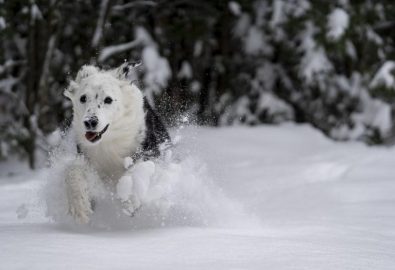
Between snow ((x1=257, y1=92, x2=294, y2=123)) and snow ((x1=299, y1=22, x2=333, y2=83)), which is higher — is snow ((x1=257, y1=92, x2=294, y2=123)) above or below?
below

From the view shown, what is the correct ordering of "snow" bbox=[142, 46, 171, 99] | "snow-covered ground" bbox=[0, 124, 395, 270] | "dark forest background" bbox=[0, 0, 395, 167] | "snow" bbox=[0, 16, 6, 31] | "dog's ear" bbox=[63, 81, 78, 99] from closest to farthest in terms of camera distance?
"snow-covered ground" bbox=[0, 124, 395, 270] < "dog's ear" bbox=[63, 81, 78, 99] < "snow" bbox=[0, 16, 6, 31] < "dark forest background" bbox=[0, 0, 395, 167] < "snow" bbox=[142, 46, 171, 99]

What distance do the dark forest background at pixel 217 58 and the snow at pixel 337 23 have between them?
21 millimetres

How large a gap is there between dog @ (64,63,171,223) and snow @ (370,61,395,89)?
8.41 metres

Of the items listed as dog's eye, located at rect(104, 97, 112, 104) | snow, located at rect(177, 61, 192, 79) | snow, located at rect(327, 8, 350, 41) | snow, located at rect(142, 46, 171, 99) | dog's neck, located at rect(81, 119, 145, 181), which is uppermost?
dog's eye, located at rect(104, 97, 112, 104)

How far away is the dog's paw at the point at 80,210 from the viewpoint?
4.61m

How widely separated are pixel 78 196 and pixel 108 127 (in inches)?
24.9

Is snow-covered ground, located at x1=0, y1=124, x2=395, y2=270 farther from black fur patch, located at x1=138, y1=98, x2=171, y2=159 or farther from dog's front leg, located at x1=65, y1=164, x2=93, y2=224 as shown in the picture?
black fur patch, located at x1=138, y1=98, x2=171, y2=159

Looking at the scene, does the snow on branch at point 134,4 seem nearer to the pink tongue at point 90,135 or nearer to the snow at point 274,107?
the snow at point 274,107

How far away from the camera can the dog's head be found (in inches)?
190

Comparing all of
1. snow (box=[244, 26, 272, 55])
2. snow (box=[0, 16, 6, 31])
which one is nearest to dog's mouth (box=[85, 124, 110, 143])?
snow (box=[0, 16, 6, 31])

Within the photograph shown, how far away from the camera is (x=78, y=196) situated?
4.66 m

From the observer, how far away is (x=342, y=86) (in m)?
14.8

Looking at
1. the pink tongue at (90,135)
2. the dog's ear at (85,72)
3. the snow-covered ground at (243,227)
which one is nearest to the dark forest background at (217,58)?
A: the snow-covered ground at (243,227)

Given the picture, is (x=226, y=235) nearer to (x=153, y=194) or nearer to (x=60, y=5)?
(x=153, y=194)
